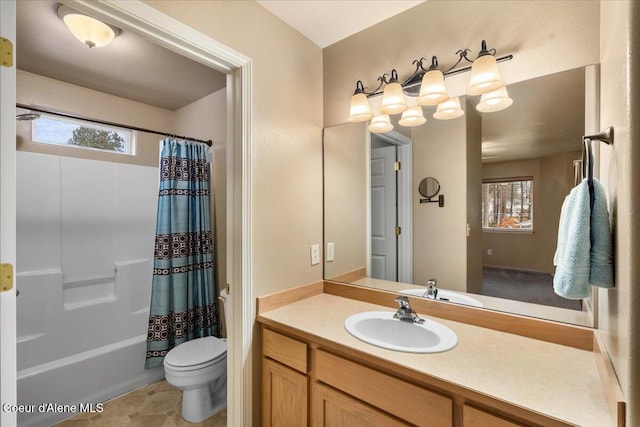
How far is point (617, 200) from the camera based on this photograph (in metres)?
Result: 0.72

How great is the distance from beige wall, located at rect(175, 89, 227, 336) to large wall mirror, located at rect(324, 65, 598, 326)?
124cm

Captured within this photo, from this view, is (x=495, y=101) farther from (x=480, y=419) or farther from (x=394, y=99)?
(x=480, y=419)

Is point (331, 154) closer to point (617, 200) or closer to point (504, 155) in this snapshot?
point (504, 155)

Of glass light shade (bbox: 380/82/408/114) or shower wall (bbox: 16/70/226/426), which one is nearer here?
glass light shade (bbox: 380/82/408/114)

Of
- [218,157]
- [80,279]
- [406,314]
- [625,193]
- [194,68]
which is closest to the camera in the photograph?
[625,193]

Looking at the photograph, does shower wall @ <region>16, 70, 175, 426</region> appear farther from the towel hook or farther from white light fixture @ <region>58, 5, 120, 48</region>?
the towel hook

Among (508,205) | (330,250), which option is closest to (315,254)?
(330,250)

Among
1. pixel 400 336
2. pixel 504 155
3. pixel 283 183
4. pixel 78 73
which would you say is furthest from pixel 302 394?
pixel 78 73

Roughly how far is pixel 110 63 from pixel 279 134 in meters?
1.57

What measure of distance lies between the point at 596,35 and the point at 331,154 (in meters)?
1.27

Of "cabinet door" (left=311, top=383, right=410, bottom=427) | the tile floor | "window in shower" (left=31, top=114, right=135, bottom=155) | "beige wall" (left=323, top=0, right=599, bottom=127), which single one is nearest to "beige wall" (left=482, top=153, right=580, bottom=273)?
"beige wall" (left=323, top=0, right=599, bottom=127)

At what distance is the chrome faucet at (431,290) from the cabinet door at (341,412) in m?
0.64

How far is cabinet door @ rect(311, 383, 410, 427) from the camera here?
3.30ft

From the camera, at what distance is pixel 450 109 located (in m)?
1.41
